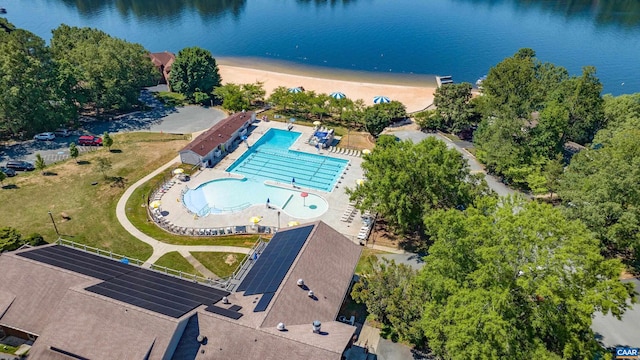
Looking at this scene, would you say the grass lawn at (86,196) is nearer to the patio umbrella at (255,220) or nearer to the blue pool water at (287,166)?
the patio umbrella at (255,220)

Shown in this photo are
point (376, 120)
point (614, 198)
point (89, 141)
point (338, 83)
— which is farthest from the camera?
point (338, 83)

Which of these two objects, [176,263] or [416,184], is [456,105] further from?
[176,263]

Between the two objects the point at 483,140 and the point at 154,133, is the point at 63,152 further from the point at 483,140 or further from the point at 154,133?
the point at 483,140

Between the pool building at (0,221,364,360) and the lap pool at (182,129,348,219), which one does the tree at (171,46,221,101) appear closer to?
the lap pool at (182,129,348,219)

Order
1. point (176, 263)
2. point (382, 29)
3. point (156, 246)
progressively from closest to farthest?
point (176, 263) < point (156, 246) < point (382, 29)

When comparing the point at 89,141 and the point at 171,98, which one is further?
the point at 171,98

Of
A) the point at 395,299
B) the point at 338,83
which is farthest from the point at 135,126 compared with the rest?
the point at 395,299

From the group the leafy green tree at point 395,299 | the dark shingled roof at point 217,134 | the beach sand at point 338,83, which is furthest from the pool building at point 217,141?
the leafy green tree at point 395,299
